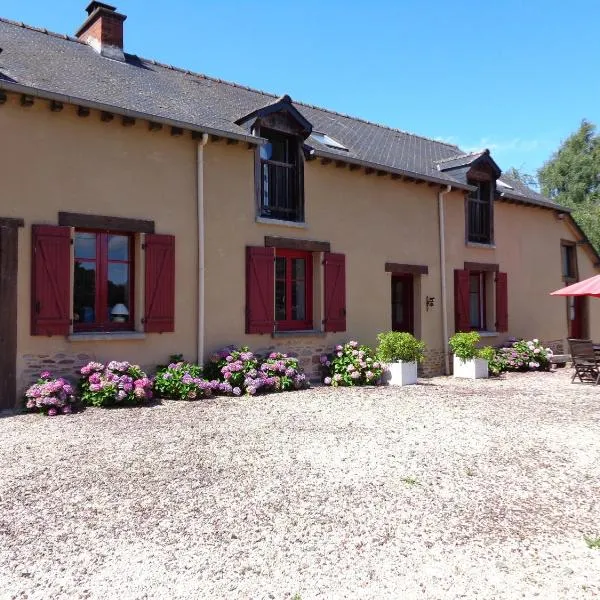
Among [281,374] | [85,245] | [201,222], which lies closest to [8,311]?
[85,245]

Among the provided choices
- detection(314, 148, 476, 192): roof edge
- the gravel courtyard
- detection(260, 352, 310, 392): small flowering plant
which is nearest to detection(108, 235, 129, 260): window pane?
the gravel courtyard

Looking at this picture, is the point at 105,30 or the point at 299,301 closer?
the point at 299,301

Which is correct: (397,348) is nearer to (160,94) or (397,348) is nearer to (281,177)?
(281,177)

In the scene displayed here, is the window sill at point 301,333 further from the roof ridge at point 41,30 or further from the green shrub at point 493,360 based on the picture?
the roof ridge at point 41,30

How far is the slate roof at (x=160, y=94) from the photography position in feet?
24.5

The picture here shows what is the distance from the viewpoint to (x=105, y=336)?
7.38 meters

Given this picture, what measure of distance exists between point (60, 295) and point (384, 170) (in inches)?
250

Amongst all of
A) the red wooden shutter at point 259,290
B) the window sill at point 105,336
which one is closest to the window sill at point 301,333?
the red wooden shutter at point 259,290

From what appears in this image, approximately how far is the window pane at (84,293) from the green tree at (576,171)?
28228 mm

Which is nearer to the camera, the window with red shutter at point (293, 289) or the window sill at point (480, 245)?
the window with red shutter at point (293, 289)

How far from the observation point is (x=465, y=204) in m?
12.4

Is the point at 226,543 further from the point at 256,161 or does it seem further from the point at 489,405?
the point at 256,161

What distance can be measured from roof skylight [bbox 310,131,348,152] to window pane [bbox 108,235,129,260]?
446 cm

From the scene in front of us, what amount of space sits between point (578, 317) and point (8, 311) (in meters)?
15.1
